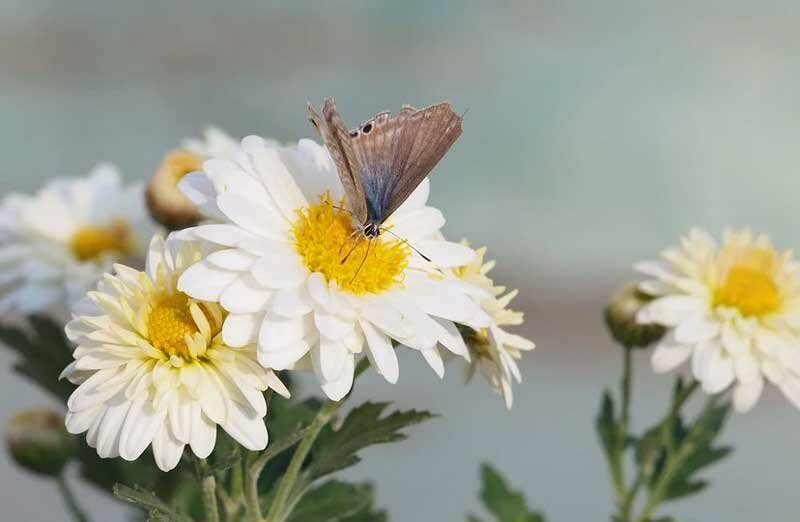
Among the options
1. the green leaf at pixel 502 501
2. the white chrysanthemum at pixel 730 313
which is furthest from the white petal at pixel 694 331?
the green leaf at pixel 502 501

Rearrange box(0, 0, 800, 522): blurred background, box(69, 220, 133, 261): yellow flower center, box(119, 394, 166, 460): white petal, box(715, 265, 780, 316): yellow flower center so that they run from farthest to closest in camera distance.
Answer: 1. box(0, 0, 800, 522): blurred background
2. box(69, 220, 133, 261): yellow flower center
3. box(715, 265, 780, 316): yellow flower center
4. box(119, 394, 166, 460): white petal

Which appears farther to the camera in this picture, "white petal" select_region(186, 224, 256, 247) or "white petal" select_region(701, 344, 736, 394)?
"white petal" select_region(701, 344, 736, 394)

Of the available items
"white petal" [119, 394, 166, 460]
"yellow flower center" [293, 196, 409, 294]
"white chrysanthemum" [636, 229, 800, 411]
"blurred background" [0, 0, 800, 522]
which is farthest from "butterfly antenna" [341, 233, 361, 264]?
"blurred background" [0, 0, 800, 522]

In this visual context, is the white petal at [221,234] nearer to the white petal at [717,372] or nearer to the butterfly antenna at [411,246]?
the butterfly antenna at [411,246]

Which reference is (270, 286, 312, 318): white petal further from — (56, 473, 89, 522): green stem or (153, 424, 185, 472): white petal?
(56, 473, 89, 522): green stem

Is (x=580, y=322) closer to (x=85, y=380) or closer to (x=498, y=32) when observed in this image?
(x=498, y=32)

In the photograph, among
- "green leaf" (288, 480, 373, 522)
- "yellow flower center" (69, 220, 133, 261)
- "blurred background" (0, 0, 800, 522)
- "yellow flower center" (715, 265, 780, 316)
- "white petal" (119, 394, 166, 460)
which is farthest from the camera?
"blurred background" (0, 0, 800, 522)
